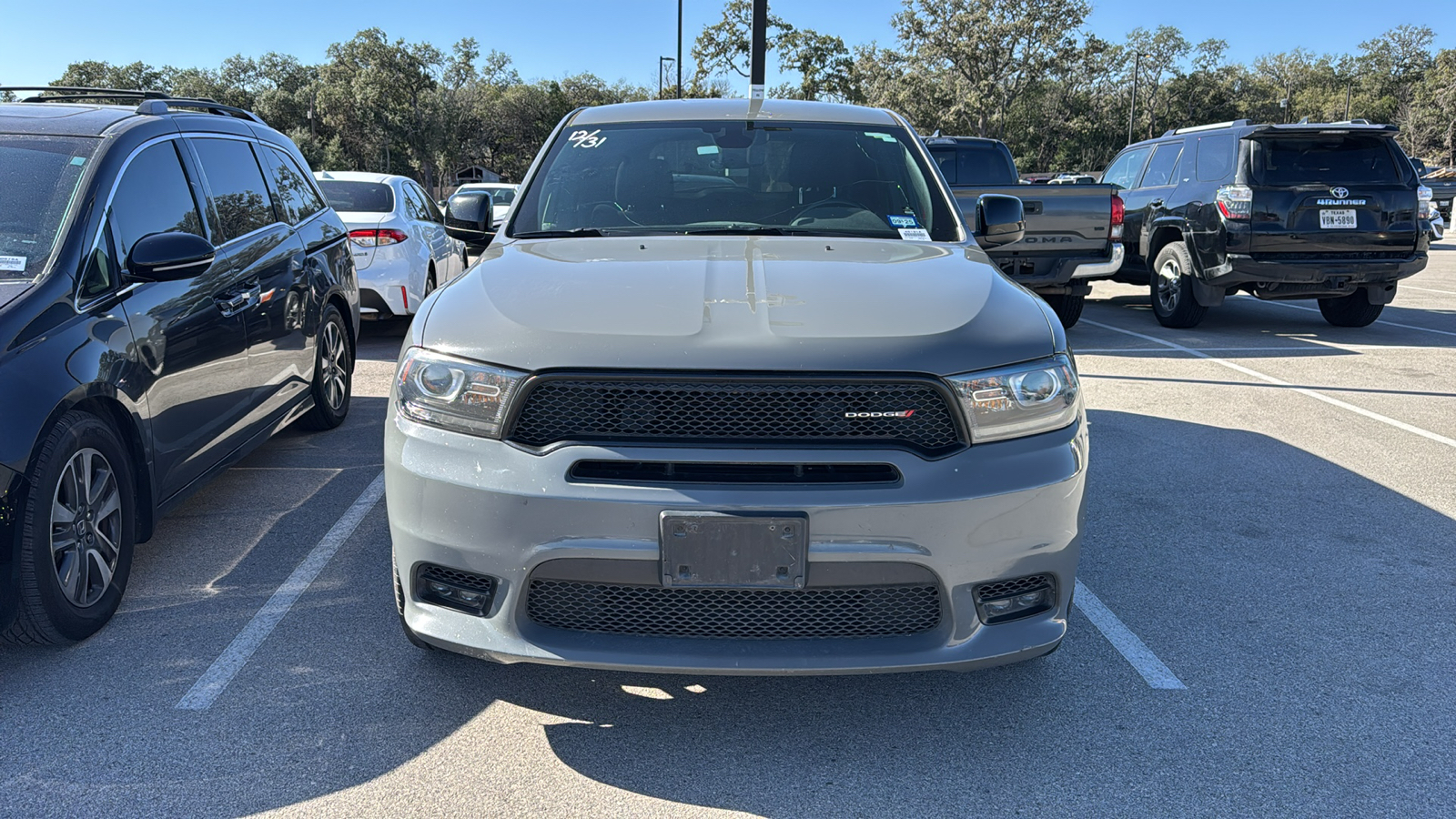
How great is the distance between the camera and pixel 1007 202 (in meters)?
4.41

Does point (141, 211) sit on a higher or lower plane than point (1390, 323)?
higher

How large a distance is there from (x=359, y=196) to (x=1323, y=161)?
29.5ft

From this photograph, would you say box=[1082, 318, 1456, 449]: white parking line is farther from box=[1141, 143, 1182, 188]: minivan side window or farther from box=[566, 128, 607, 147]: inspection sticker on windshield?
box=[566, 128, 607, 147]: inspection sticker on windshield

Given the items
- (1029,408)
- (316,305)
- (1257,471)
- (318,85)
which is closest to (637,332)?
(1029,408)

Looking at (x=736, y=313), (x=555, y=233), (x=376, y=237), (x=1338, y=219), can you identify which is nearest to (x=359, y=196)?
(x=376, y=237)

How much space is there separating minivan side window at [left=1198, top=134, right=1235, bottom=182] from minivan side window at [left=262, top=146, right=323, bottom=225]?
8.29 m

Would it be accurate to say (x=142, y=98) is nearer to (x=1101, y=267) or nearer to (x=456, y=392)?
(x=456, y=392)

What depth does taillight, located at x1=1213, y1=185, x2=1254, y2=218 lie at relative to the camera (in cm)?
985

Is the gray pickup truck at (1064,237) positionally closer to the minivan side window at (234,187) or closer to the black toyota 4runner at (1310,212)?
the black toyota 4runner at (1310,212)

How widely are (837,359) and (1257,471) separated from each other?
4058 millimetres

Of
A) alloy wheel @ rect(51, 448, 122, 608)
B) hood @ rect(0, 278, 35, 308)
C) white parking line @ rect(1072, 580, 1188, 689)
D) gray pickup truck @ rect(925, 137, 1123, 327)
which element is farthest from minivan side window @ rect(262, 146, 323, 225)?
gray pickup truck @ rect(925, 137, 1123, 327)

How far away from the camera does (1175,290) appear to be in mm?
11062

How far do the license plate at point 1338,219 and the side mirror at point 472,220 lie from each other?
839 cm

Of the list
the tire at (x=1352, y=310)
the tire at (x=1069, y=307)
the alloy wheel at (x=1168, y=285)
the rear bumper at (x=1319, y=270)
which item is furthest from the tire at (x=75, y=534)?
the tire at (x=1352, y=310)
